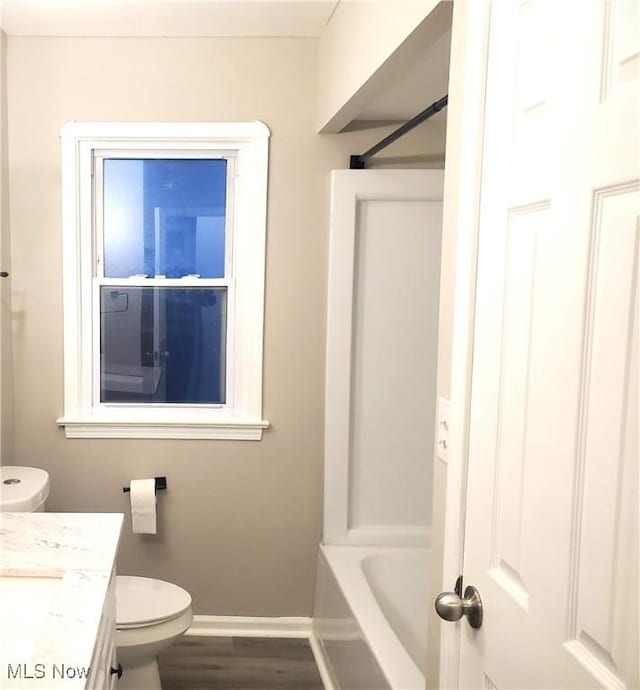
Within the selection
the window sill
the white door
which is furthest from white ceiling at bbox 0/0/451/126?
the window sill

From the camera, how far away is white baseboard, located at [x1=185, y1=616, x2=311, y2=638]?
2934 millimetres

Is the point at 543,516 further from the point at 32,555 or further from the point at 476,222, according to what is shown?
the point at 32,555

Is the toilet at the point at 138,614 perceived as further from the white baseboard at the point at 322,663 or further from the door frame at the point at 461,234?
the door frame at the point at 461,234

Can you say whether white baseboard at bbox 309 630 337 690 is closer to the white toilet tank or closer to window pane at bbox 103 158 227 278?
the white toilet tank

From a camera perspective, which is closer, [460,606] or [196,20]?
[460,606]

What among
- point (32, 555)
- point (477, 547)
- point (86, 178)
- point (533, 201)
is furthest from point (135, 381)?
point (533, 201)

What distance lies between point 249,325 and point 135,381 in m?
0.59

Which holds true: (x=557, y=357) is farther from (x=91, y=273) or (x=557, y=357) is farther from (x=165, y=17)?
(x=91, y=273)

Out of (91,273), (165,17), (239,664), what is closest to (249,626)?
(239,664)

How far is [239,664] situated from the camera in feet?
8.89

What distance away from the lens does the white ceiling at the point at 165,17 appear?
245 centimetres

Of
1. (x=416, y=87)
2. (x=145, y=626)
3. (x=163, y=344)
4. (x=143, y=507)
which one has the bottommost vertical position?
(x=145, y=626)

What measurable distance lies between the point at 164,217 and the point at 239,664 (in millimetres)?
1896

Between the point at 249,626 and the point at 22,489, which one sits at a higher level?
the point at 22,489
